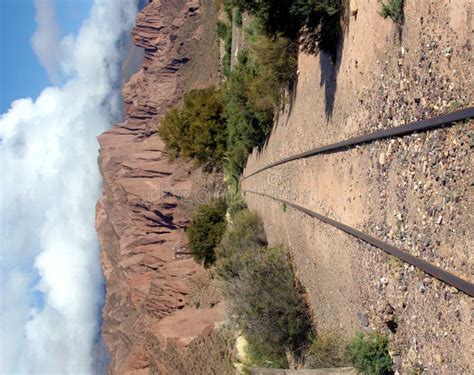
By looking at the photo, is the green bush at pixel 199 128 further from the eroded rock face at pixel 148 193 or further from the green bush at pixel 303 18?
the green bush at pixel 303 18

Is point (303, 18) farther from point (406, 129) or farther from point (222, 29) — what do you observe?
point (222, 29)

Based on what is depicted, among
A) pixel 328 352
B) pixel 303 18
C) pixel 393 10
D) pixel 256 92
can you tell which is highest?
pixel 303 18

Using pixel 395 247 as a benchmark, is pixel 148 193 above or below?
below

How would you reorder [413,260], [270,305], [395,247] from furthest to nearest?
[270,305]
[395,247]
[413,260]

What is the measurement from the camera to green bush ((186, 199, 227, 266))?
29031 millimetres

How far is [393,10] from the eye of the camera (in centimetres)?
803

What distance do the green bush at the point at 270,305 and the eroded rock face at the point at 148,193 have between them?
17.9 m

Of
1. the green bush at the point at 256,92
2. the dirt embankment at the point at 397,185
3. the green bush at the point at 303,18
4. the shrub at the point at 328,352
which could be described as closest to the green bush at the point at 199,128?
the green bush at the point at 256,92

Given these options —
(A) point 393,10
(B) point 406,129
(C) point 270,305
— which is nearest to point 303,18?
(A) point 393,10

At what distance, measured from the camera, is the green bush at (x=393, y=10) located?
7.90m

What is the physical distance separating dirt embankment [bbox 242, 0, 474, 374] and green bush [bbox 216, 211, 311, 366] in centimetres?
67

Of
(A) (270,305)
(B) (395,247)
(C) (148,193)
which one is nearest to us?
(B) (395,247)

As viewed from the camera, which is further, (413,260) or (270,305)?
(270,305)

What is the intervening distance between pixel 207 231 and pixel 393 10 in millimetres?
22184
